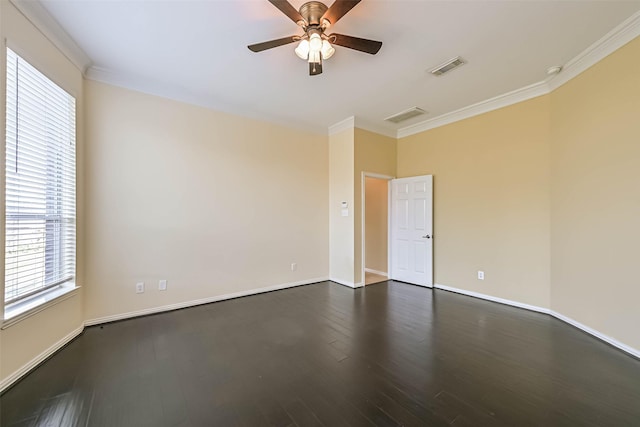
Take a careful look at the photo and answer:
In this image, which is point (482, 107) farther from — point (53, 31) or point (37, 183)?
point (37, 183)

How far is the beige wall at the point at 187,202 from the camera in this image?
2.96 m

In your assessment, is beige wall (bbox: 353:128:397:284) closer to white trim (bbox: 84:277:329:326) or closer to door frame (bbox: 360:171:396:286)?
door frame (bbox: 360:171:396:286)

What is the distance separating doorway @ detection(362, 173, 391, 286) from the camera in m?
5.23

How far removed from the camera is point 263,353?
232 centimetres

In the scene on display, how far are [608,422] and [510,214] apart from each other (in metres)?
2.60

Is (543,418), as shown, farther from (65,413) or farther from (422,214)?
(422,214)

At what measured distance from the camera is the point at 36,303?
2.12 meters

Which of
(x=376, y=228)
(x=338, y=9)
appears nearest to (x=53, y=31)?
(x=338, y=9)

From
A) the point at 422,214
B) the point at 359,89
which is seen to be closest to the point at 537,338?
the point at 422,214

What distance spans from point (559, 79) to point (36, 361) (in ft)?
19.8

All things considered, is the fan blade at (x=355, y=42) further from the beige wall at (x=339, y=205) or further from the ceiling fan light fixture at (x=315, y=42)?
the beige wall at (x=339, y=205)

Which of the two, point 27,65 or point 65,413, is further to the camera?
point 27,65

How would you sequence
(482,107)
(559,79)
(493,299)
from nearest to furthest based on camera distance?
(559,79)
(493,299)
(482,107)

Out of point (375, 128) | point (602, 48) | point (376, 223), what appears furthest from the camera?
point (376, 223)
